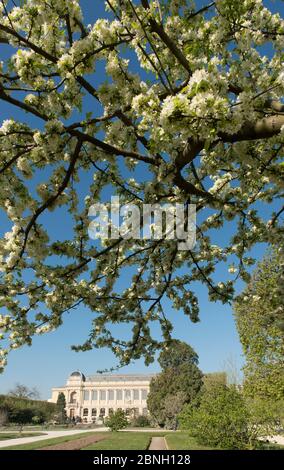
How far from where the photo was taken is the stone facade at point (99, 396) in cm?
11406

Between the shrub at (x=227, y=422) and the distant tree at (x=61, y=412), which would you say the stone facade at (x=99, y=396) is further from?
the shrub at (x=227, y=422)

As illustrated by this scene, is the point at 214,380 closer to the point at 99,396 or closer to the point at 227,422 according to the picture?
the point at 227,422

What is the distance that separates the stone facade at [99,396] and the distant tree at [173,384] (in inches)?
2191

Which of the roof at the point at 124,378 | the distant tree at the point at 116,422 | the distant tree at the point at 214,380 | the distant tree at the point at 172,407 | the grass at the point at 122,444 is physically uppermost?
the roof at the point at 124,378

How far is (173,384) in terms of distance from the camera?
58.6 meters

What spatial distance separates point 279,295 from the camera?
7.02 metres

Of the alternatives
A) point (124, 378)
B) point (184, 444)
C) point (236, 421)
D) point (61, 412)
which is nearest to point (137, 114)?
point (236, 421)

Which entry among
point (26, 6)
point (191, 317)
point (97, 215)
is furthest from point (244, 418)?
point (26, 6)

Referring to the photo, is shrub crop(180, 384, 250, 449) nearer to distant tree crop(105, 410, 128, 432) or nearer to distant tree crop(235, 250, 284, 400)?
distant tree crop(235, 250, 284, 400)

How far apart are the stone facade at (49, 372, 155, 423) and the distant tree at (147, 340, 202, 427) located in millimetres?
55647

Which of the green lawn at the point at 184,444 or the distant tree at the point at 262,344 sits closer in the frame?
the green lawn at the point at 184,444

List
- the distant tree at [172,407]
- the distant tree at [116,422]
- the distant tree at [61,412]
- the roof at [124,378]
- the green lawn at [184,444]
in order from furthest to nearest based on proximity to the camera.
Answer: the roof at [124,378] → the distant tree at [61,412] → the distant tree at [172,407] → the distant tree at [116,422] → the green lawn at [184,444]

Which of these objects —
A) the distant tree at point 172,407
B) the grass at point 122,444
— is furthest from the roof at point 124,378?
the grass at point 122,444

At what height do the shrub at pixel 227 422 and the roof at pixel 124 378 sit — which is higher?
the roof at pixel 124 378
